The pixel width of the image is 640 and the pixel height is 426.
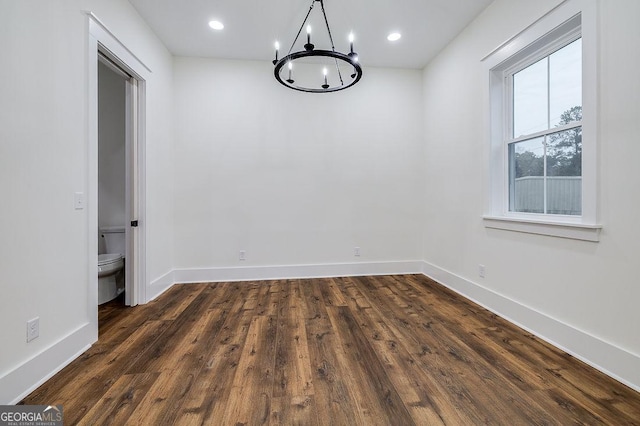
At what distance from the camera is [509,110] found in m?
2.67

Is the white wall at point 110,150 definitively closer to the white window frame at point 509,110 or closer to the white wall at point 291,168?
the white wall at point 291,168

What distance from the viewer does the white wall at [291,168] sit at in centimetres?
359

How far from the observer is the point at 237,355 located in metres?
1.87

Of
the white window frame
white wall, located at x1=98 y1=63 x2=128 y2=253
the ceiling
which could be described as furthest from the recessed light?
the white window frame

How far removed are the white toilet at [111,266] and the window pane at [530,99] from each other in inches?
171

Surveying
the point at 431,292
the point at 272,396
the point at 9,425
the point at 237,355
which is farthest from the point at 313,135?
the point at 9,425

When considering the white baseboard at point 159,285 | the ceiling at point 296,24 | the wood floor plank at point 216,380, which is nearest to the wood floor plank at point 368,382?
the wood floor plank at point 216,380

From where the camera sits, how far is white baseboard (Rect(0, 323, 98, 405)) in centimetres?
140

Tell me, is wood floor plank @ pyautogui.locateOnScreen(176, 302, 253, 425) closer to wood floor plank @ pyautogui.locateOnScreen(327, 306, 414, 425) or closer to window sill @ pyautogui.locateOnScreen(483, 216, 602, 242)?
wood floor plank @ pyautogui.locateOnScreen(327, 306, 414, 425)

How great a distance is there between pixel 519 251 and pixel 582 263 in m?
0.50

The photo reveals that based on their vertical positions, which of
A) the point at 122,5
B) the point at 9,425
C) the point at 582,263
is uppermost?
the point at 122,5

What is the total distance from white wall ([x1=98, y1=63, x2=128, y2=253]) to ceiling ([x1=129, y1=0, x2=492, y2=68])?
1.01 meters

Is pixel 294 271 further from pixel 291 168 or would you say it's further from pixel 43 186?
pixel 43 186

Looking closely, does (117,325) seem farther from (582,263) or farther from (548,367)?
(582,263)
